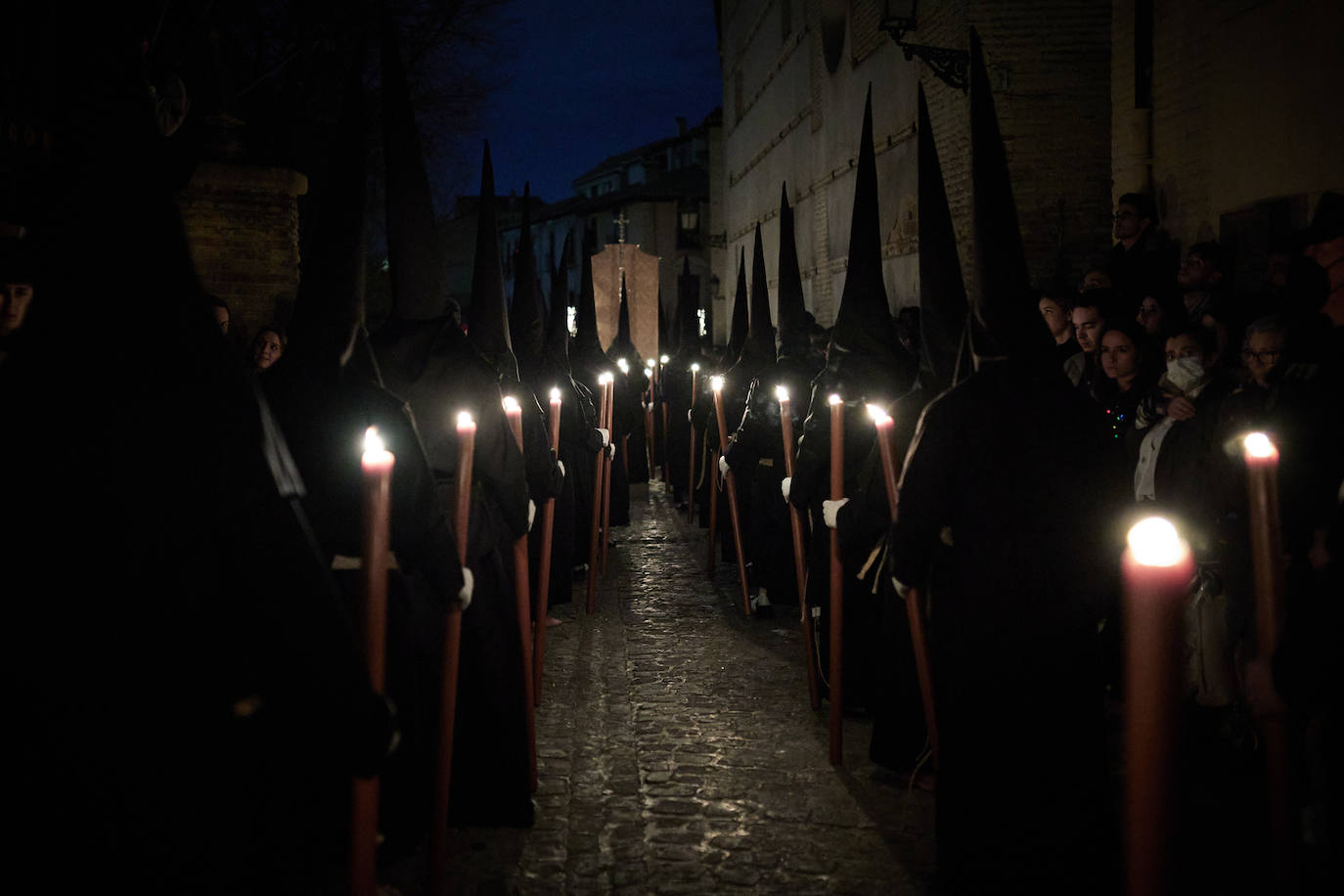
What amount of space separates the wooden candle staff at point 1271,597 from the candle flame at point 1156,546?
1.27 metres

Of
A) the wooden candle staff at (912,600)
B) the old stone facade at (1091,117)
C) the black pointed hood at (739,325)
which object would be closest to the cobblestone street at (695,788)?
the wooden candle staff at (912,600)

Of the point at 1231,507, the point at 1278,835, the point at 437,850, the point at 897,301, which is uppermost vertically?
the point at 897,301

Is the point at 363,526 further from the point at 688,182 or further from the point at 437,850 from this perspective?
the point at 688,182

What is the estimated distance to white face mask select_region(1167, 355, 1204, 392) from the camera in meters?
5.71

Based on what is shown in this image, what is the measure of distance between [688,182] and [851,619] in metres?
53.1

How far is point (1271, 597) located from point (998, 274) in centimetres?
158

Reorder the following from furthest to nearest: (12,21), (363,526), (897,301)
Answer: (897,301), (12,21), (363,526)

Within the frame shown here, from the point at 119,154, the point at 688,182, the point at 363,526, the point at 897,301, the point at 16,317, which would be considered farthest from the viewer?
the point at 688,182

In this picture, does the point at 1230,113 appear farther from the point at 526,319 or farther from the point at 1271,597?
the point at 1271,597

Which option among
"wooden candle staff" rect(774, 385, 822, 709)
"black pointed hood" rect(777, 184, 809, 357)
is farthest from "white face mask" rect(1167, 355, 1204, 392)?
"black pointed hood" rect(777, 184, 809, 357)

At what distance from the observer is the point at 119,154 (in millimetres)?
2256

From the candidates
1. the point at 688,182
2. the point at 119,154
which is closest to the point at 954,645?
the point at 119,154

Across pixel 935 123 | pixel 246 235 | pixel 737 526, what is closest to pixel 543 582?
pixel 737 526

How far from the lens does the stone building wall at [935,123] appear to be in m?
12.6
